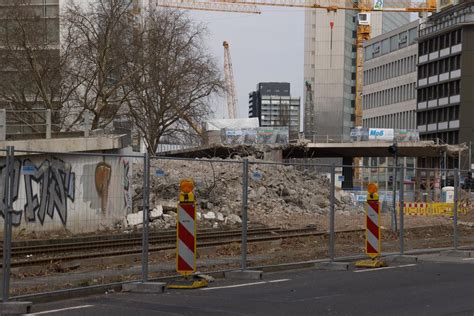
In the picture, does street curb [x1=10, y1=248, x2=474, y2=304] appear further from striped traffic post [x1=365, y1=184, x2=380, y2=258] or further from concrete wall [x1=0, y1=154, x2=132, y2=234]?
striped traffic post [x1=365, y1=184, x2=380, y2=258]

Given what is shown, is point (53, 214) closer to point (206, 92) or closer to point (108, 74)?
point (108, 74)

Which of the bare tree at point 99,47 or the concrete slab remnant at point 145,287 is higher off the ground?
the bare tree at point 99,47

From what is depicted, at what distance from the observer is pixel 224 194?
70.0 feet

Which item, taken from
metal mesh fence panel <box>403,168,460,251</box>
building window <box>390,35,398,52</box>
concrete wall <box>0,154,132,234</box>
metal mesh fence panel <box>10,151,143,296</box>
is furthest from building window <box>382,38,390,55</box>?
concrete wall <box>0,154,132,234</box>

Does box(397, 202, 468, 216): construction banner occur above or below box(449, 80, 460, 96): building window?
below

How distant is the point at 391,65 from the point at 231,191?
117685mm

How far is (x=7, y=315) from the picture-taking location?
10.9 m

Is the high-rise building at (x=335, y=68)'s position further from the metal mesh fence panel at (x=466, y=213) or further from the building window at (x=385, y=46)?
the metal mesh fence panel at (x=466, y=213)

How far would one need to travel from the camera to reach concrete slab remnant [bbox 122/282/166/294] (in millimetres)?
13227

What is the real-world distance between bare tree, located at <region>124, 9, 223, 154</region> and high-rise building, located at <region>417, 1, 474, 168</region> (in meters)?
52.2

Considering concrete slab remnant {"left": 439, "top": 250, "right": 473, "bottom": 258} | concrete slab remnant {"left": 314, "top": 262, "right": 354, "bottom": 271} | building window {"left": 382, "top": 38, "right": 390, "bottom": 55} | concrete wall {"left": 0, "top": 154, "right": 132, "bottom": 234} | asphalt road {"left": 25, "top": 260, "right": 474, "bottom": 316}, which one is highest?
building window {"left": 382, "top": 38, "right": 390, "bottom": 55}

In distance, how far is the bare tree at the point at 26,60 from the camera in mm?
52875

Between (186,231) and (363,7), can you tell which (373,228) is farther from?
(363,7)

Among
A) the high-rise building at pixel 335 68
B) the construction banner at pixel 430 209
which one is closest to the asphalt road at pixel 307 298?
the construction banner at pixel 430 209
